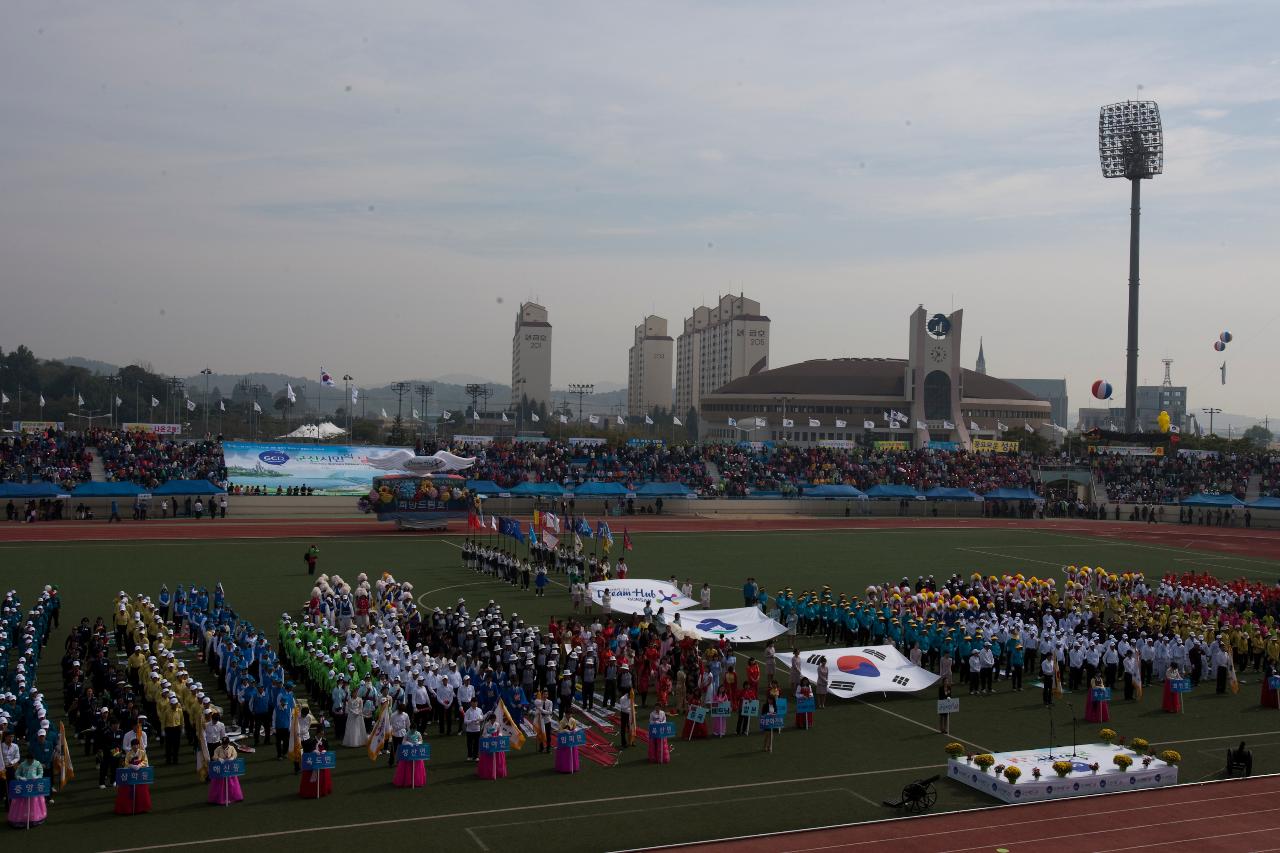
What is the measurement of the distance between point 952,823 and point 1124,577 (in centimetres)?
2129

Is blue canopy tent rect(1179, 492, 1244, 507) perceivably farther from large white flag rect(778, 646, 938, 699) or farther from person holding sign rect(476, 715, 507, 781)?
person holding sign rect(476, 715, 507, 781)

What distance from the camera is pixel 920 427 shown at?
→ 104688 mm

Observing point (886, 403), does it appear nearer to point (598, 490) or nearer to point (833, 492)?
point (833, 492)

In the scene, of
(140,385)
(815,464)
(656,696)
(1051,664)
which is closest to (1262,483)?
(815,464)

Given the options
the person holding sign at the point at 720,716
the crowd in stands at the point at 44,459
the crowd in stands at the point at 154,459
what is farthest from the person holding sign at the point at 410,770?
the crowd in stands at the point at 44,459

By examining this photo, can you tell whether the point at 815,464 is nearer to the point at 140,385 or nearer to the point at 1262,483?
the point at 1262,483

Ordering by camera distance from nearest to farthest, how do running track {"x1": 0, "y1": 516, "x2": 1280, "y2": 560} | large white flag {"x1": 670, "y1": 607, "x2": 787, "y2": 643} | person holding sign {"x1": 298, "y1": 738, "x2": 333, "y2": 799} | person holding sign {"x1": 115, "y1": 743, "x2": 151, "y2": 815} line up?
person holding sign {"x1": 115, "y1": 743, "x2": 151, "y2": 815} < person holding sign {"x1": 298, "y1": 738, "x2": 333, "y2": 799} < large white flag {"x1": 670, "y1": 607, "x2": 787, "y2": 643} < running track {"x1": 0, "y1": 516, "x2": 1280, "y2": 560}

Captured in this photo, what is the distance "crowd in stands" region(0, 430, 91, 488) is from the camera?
175ft

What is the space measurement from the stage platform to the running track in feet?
98.1

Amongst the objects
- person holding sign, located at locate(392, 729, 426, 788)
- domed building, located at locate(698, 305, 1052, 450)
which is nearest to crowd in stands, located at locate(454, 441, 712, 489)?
domed building, located at locate(698, 305, 1052, 450)

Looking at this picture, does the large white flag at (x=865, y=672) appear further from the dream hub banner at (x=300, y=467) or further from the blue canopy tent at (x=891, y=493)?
the blue canopy tent at (x=891, y=493)

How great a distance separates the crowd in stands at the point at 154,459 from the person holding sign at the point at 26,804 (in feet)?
138

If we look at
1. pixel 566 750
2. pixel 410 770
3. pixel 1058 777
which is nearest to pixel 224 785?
pixel 410 770

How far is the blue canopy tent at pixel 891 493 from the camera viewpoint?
65.2 m
